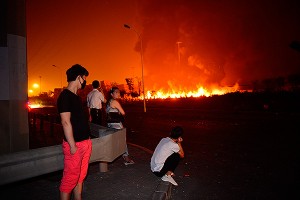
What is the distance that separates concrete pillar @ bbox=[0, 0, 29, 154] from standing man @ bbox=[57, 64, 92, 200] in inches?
104

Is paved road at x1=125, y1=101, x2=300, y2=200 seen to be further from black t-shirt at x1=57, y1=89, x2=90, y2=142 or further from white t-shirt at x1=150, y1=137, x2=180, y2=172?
black t-shirt at x1=57, y1=89, x2=90, y2=142

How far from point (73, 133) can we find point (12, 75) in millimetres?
2943

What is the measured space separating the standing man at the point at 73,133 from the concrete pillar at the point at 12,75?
8.66 feet

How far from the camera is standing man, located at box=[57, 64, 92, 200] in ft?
10.7

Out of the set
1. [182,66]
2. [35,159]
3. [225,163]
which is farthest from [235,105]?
[182,66]

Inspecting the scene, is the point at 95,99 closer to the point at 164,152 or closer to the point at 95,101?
the point at 95,101

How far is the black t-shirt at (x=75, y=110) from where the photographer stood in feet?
10.8

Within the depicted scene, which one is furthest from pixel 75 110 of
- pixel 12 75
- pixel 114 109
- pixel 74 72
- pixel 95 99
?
pixel 95 99

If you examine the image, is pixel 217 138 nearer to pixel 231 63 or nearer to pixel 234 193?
pixel 234 193

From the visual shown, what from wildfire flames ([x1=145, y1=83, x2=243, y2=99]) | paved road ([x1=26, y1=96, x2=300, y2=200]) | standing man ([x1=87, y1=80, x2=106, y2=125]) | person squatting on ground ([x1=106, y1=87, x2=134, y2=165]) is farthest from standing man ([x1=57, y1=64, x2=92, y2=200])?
wildfire flames ([x1=145, y1=83, x2=243, y2=99])

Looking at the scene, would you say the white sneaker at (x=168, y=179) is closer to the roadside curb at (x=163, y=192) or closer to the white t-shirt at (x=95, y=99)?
the roadside curb at (x=163, y=192)

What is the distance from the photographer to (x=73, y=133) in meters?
3.42

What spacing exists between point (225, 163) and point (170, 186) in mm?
2399

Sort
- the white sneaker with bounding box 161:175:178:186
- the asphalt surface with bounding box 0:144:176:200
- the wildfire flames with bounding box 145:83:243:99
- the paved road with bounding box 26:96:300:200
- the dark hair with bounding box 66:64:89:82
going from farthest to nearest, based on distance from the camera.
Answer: the wildfire flames with bounding box 145:83:243:99
the white sneaker with bounding box 161:175:178:186
the paved road with bounding box 26:96:300:200
the asphalt surface with bounding box 0:144:176:200
the dark hair with bounding box 66:64:89:82
